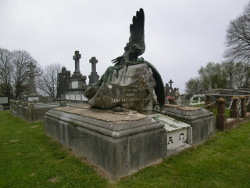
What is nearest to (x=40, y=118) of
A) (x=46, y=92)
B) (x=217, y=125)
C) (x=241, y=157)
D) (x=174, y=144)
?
(x=174, y=144)

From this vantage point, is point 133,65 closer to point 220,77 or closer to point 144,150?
point 144,150

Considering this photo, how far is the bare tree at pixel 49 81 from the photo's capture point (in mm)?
37578

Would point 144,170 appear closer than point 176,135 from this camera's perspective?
Yes

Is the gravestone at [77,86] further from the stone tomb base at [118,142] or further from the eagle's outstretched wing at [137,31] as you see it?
the stone tomb base at [118,142]

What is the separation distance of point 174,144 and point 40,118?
7541 millimetres

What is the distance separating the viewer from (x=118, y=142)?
3000mm

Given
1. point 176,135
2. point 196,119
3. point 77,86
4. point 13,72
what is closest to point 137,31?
point 196,119

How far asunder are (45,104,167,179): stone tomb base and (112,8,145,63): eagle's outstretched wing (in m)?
2.41

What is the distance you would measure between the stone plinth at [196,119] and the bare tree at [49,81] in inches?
1374

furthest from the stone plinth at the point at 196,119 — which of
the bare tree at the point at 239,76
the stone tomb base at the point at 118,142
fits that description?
the bare tree at the point at 239,76

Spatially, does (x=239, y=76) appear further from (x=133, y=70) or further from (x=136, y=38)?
(x=133, y=70)

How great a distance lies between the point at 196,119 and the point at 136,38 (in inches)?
117

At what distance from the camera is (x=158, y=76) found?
17.6ft

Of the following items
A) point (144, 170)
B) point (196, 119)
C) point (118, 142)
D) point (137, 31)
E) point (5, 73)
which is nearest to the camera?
point (118, 142)
